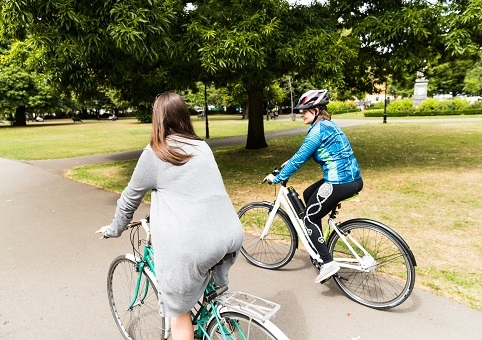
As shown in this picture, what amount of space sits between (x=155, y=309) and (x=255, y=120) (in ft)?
37.5

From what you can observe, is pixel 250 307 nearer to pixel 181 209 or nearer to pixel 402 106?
pixel 181 209

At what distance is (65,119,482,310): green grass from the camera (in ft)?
12.5

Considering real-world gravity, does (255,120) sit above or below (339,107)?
below

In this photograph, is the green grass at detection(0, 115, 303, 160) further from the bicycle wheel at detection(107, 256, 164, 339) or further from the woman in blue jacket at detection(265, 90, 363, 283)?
the woman in blue jacket at detection(265, 90, 363, 283)

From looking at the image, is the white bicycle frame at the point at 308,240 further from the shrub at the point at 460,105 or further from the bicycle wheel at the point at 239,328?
the shrub at the point at 460,105

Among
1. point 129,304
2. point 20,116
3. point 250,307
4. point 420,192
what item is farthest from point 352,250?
point 20,116

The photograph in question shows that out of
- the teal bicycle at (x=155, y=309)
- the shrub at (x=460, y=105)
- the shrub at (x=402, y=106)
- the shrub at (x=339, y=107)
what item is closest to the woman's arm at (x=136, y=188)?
the teal bicycle at (x=155, y=309)

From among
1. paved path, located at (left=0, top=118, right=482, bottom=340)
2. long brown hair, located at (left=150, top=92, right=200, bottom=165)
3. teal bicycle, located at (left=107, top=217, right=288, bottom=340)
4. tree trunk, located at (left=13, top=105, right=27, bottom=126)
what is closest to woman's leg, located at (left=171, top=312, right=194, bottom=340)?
teal bicycle, located at (left=107, top=217, right=288, bottom=340)

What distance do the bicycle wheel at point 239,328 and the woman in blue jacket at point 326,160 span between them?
1501 mm

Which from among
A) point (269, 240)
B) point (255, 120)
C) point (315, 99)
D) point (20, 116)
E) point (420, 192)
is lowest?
point (420, 192)

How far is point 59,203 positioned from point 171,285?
6.06 meters

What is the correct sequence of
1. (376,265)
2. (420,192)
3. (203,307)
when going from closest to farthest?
(203,307) < (376,265) < (420,192)

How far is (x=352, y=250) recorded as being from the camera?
10.5 ft

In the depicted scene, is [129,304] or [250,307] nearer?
[250,307]
